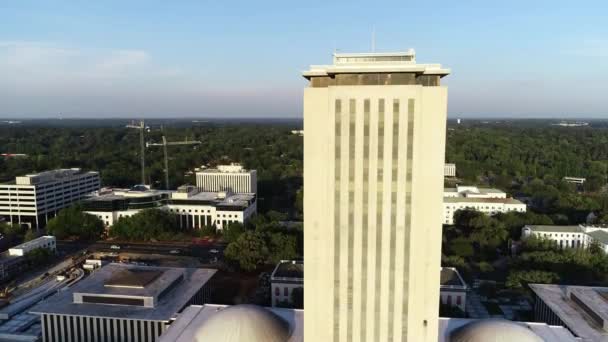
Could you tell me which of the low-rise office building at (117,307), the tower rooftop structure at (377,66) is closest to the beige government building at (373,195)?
the tower rooftop structure at (377,66)

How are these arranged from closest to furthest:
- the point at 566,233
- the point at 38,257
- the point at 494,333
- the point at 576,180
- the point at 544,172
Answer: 1. the point at 494,333
2. the point at 38,257
3. the point at 566,233
4. the point at 576,180
5. the point at 544,172

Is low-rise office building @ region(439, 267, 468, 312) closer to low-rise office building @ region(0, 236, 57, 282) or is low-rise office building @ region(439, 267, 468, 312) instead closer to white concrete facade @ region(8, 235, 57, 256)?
low-rise office building @ region(0, 236, 57, 282)

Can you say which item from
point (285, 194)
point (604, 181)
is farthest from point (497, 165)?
point (285, 194)

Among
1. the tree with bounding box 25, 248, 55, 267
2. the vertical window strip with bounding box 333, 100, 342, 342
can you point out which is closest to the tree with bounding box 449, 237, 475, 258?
the vertical window strip with bounding box 333, 100, 342, 342

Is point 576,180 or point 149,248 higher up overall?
point 576,180

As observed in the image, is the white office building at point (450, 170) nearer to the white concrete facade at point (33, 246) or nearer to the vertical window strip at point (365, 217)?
the white concrete facade at point (33, 246)

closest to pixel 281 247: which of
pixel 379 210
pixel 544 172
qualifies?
pixel 379 210

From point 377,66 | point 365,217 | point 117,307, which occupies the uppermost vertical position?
point 377,66

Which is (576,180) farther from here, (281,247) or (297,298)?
(297,298)
